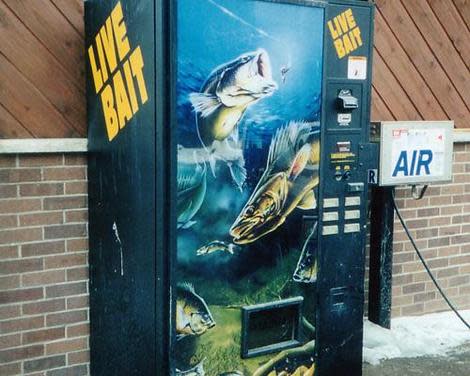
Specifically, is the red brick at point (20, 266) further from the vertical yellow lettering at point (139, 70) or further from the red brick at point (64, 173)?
the vertical yellow lettering at point (139, 70)

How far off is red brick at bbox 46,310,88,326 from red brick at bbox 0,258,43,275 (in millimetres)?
286

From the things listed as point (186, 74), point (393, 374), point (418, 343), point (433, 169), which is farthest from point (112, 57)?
point (418, 343)

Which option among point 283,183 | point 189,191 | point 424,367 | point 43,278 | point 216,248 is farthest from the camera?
point 424,367

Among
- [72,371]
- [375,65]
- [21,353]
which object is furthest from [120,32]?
[375,65]

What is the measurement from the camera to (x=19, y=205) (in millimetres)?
3350

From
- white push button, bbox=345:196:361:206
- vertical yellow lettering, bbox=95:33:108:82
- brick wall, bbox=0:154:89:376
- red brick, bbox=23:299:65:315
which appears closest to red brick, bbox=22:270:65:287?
brick wall, bbox=0:154:89:376

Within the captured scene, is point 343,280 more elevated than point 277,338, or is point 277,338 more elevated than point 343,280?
point 343,280

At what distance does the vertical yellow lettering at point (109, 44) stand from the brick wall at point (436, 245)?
8.14 feet

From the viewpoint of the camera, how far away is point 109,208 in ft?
10.4

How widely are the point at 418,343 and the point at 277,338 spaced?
1.72 meters

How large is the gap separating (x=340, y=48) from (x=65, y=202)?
1.64 metres

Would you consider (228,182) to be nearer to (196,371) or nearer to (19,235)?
(196,371)

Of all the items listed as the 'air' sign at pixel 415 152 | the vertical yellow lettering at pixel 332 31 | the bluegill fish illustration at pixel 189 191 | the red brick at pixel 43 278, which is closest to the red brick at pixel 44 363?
the red brick at pixel 43 278

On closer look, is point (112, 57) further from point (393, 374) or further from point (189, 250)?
point (393, 374)
